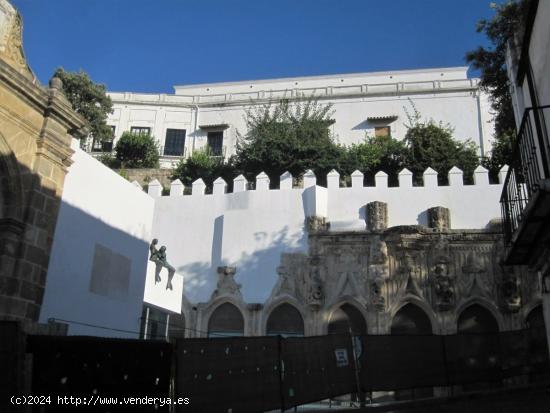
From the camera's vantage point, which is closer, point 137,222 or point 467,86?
point 137,222

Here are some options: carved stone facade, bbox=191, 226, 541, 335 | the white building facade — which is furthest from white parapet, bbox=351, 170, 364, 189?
the white building facade

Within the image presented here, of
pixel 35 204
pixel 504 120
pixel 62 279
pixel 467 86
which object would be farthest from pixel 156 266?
pixel 467 86

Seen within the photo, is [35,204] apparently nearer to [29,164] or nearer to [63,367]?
[29,164]

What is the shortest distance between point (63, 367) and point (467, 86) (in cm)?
2881

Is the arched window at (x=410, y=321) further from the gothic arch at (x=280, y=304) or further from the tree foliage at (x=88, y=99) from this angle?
the tree foliage at (x=88, y=99)

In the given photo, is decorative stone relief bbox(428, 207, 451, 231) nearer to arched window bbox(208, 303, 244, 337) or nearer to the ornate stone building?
the ornate stone building

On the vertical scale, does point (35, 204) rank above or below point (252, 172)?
below

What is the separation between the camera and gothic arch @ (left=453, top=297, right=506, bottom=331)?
52.9 feet

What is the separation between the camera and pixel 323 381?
869cm

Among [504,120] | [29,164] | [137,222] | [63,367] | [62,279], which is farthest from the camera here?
[504,120]

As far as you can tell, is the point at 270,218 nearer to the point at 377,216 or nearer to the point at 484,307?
the point at 377,216

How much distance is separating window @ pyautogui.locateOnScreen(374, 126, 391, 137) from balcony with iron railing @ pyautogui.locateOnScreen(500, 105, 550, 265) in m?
21.7

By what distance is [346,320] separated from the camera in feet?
56.0

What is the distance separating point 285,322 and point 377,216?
15.0 ft
